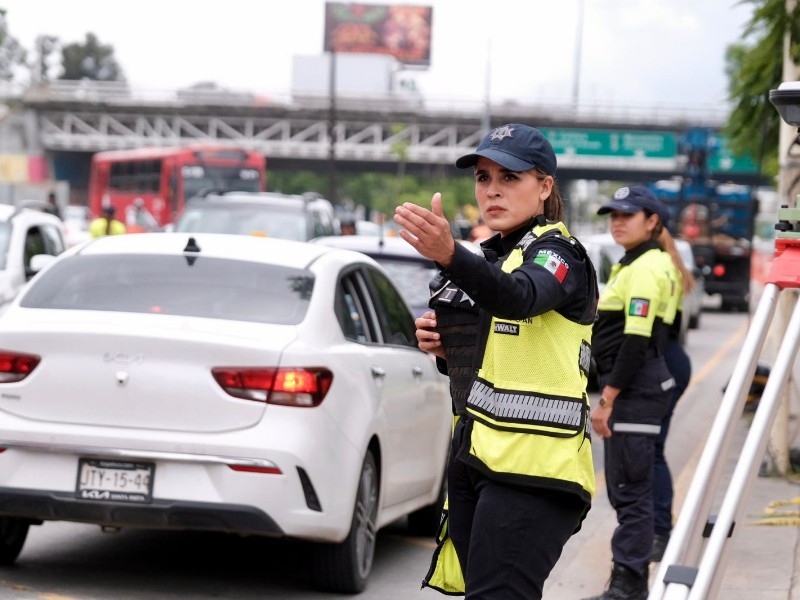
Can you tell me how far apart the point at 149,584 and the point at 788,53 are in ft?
19.1

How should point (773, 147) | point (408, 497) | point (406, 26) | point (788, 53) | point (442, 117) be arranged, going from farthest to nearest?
A: point (406, 26)
point (442, 117)
point (773, 147)
point (788, 53)
point (408, 497)

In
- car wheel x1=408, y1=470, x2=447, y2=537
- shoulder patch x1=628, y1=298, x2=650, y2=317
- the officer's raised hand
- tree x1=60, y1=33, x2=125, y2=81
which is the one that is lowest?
tree x1=60, y1=33, x2=125, y2=81

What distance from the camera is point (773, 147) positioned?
14.8 meters

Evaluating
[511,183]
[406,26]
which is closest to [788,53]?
[511,183]

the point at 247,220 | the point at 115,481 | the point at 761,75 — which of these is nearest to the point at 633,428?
the point at 115,481

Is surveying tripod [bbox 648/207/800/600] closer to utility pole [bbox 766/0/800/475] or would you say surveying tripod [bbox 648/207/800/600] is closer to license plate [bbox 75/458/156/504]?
license plate [bbox 75/458/156/504]

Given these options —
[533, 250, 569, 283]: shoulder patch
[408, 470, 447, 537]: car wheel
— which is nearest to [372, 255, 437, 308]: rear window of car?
[408, 470, 447, 537]: car wheel

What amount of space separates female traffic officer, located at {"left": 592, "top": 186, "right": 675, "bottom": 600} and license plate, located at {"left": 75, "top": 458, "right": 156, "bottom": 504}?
1.96 metres

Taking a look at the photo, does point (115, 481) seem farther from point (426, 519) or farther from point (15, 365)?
point (426, 519)

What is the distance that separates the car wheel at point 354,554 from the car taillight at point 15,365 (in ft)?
4.84

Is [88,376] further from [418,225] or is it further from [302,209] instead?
[302,209]

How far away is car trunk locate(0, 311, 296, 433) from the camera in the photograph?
6457 millimetres

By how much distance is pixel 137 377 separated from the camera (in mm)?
6477

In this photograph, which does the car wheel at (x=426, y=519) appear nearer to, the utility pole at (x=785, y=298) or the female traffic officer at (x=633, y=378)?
the female traffic officer at (x=633, y=378)
